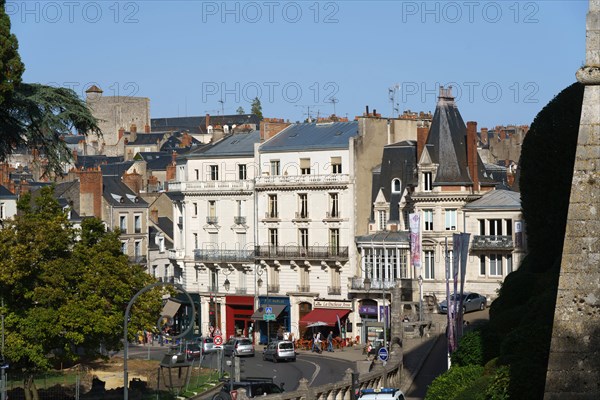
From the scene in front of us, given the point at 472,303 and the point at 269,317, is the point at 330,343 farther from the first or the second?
the point at 472,303

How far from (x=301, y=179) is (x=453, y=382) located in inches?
1771

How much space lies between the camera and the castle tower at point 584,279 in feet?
73.3

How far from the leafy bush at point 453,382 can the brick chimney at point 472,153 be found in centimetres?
3712

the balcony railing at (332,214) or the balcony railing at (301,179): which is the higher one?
the balcony railing at (301,179)

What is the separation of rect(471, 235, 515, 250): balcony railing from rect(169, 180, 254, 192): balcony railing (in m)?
16.0

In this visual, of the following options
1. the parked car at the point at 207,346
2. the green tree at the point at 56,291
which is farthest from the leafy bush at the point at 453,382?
the parked car at the point at 207,346

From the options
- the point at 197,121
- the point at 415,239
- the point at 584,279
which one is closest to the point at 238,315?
the point at 415,239

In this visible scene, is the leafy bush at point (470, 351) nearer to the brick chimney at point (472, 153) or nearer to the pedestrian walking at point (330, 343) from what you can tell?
the pedestrian walking at point (330, 343)

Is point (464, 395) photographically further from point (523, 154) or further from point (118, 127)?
point (118, 127)

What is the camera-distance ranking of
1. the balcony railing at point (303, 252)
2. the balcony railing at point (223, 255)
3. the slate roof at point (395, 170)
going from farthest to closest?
1. the balcony railing at point (223, 255)
2. the balcony railing at point (303, 252)
3. the slate roof at point (395, 170)

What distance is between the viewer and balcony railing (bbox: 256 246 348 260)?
82.4 meters

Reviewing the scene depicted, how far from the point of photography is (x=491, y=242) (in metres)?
76.1

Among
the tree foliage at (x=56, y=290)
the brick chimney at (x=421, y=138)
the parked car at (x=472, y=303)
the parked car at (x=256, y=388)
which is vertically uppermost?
the brick chimney at (x=421, y=138)

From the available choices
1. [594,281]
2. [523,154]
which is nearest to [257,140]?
[523,154]
